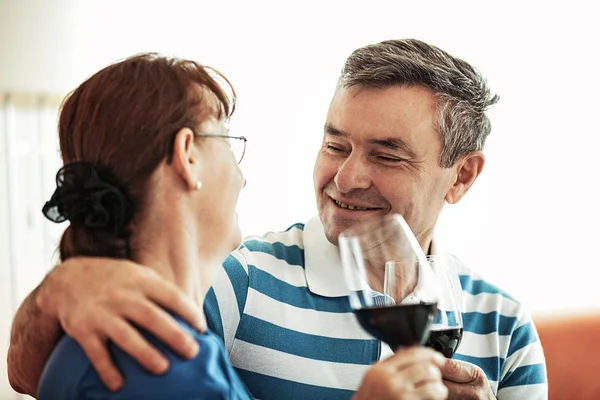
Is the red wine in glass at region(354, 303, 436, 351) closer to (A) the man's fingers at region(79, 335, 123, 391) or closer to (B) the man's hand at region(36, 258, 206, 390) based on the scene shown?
(B) the man's hand at region(36, 258, 206, 390)

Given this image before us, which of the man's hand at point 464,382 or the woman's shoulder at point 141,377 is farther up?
the woman's shoulder at point 141,377

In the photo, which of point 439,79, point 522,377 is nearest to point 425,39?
point 439,79

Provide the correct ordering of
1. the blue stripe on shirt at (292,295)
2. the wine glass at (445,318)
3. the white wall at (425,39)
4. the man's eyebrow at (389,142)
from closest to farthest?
→ the wine glass at (445,318) < the blue stripe on shirt at (292,295) < the man's eyebrow at (389,142) < the white wall at (425,39)

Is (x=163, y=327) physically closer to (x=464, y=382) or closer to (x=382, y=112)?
(x=464, y=382)

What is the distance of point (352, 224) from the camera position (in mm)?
2021

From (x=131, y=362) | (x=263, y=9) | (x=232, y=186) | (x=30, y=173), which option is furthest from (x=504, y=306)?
(x=30, y=173)

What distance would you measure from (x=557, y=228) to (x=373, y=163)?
2.18m

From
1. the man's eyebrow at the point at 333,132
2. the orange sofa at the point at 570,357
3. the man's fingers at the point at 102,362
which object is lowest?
the orange sofa at the point at 570,357

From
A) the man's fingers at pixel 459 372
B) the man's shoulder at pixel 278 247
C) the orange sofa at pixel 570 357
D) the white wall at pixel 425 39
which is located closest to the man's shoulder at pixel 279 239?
the man's shoulder at pixel 278 247

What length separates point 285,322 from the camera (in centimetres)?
190

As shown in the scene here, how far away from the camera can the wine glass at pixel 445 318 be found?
4.65ft

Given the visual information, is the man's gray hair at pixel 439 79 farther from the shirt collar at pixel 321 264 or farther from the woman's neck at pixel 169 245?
the woman's neck at pixel 169 245

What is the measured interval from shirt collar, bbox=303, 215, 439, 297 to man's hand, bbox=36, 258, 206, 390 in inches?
30.6

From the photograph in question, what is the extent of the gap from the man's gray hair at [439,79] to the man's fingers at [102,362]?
1123 mm
